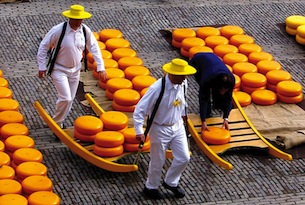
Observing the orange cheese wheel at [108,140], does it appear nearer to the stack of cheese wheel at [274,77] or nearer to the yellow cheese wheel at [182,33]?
the stack of cheese wheel at [274,77]

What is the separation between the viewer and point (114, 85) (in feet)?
41.8

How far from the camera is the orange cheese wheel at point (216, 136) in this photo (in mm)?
11742

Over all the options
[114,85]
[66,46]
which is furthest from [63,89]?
[114,85]

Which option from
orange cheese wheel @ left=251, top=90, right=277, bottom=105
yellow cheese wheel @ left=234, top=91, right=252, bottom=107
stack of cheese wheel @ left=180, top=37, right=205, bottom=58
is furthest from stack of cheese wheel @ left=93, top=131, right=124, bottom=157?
stack of cheese wheel @ left=180, top=37, right=205, bottom=58

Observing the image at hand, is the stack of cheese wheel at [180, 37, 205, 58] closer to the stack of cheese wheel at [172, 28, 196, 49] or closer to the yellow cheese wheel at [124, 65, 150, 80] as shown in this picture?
the stack of cheese wheel at [172, 28, 196, 49]

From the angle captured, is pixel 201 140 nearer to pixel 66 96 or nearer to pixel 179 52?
pixel 66 96

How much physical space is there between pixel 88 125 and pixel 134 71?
2.09 meters

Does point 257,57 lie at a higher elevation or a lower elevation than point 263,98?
higher

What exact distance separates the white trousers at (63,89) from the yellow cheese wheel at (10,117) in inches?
19.5

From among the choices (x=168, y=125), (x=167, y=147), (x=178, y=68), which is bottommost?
(x=167, y=147)

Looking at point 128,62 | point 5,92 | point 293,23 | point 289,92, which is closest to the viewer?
point 5,92

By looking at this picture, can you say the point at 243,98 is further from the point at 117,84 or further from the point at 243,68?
the point at 117,84

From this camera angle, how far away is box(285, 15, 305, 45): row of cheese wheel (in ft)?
50.6

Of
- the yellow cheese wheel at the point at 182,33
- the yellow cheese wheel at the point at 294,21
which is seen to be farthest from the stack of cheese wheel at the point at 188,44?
the yellow cheese wheel at the point at 294,21
